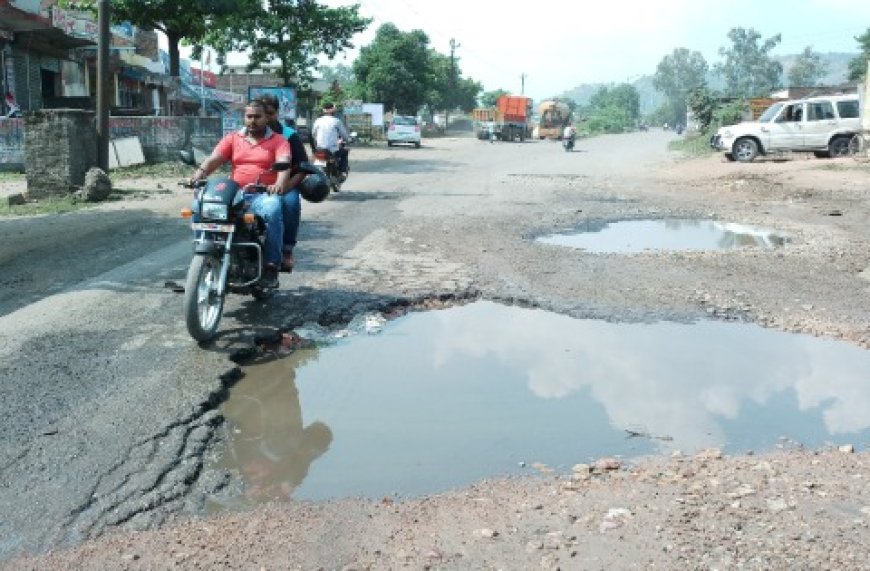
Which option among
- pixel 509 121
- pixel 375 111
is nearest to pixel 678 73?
pixel 509 121

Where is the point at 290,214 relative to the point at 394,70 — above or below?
below

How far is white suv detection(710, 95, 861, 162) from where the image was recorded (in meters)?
21.2

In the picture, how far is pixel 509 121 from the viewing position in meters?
51.7

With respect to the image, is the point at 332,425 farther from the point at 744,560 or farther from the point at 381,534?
the point at 744,560

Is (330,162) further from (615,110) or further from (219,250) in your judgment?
(615,110)

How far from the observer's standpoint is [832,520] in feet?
9.38

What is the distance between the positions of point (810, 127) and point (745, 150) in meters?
1.76

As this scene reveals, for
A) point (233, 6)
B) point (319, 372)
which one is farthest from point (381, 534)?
point (233, 6)

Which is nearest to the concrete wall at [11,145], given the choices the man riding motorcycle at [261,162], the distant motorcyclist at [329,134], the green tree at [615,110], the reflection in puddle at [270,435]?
the distant motorcyclist at [329,134]

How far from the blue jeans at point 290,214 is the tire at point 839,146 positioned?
64.1ft

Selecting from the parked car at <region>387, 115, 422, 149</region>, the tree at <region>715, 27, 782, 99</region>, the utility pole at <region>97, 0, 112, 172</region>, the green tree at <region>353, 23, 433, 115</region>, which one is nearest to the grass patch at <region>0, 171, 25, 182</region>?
the utility pole at <region>97, 0, 112, 172</region>

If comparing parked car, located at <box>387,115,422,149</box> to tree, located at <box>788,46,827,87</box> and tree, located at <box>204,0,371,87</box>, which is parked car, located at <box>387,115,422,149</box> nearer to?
tree, located at <box>204,0,371,87</box>

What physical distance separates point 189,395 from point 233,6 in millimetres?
20743

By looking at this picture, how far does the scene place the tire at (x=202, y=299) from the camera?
4.93 meters
